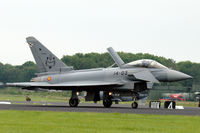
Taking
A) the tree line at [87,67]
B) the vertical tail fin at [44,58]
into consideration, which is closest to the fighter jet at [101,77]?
the vertical tail fin at [44,58]

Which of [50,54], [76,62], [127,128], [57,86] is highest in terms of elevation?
[76,62]

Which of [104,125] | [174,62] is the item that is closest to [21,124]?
[104,125]

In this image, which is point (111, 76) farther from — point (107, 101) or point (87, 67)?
point (87, 67)

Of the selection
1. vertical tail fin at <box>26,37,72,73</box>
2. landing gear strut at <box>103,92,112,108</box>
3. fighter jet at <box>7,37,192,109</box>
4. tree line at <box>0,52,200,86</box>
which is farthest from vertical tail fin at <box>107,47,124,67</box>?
tree line at <box>0,52,200,86</box>

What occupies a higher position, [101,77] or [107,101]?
[101,77]

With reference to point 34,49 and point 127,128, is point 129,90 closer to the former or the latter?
point 34,49

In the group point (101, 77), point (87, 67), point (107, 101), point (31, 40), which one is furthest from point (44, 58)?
point (87, 67)

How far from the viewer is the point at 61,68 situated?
35438 mm

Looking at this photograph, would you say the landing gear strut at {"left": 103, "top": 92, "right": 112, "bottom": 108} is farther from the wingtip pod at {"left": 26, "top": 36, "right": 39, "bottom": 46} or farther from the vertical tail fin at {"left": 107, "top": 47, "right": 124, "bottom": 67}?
the wingtip pod at {"left": 26, "top": 36, "right": 39, "bottom": 46}

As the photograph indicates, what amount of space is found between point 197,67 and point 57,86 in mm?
95040

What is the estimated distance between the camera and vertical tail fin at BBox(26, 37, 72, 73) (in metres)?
35.5

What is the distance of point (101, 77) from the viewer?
110ft

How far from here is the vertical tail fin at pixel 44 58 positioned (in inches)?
1396

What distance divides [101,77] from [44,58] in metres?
5.00
